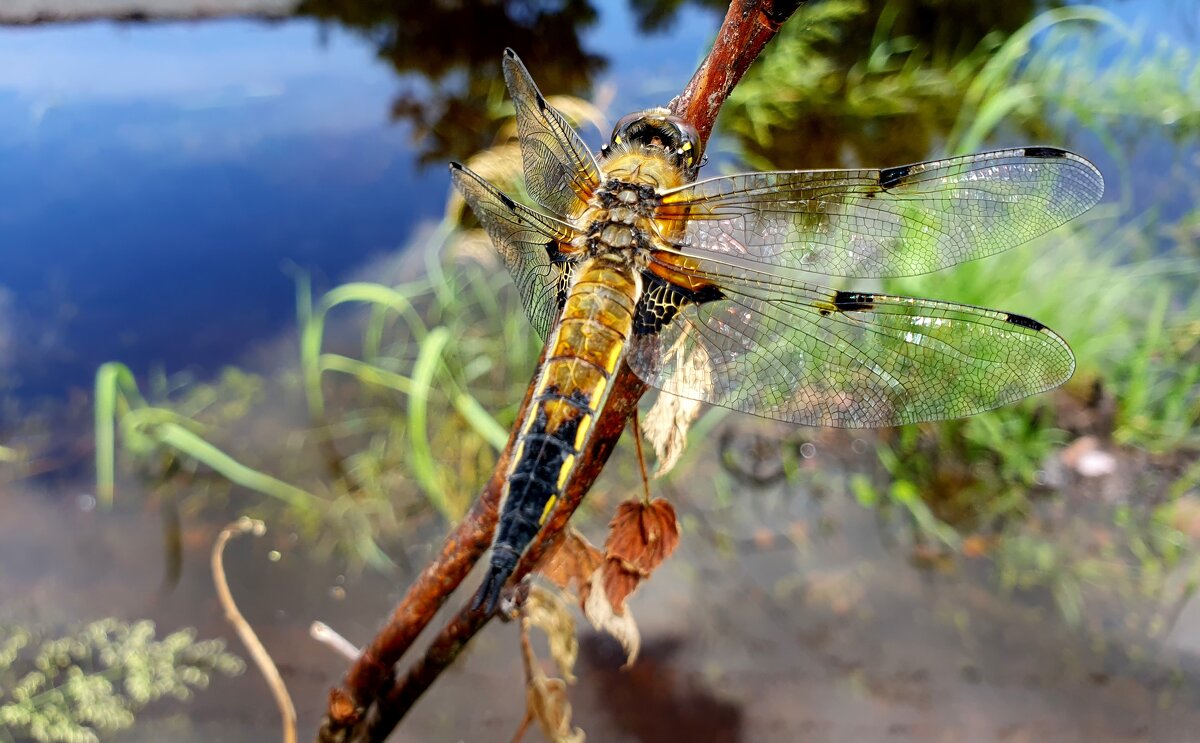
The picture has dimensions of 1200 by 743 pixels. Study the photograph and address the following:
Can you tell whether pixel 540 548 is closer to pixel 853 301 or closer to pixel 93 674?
pixel 853 301

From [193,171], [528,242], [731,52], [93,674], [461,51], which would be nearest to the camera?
[731,52]

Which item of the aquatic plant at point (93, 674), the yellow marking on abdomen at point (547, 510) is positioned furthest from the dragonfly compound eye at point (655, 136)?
the aquatic plant at point (93, 674)

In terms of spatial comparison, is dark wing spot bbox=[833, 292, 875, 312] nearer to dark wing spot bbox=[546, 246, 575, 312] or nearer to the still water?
dark wing spot bbox=[546, 246, 575, 312]

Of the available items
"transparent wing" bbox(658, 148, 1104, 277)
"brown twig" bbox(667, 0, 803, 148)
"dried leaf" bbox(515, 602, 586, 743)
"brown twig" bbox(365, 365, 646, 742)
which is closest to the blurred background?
"dried leaf" bbox(515, 602, 586, 743)

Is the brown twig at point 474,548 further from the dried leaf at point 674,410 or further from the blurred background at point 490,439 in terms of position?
the blurred background at point 490,439

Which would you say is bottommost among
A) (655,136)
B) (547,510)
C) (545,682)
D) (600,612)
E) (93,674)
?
(93,674)

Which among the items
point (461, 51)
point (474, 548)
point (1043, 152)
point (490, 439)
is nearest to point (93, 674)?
point (490, 439)
